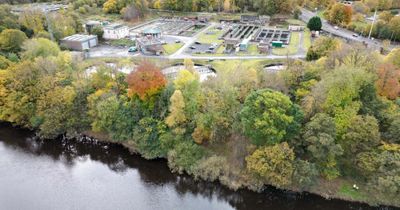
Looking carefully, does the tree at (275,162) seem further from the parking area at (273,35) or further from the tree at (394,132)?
the parking area at (273,35)

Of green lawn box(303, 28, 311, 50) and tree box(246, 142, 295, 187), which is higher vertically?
green lawn box(303, 28, 311, 50)

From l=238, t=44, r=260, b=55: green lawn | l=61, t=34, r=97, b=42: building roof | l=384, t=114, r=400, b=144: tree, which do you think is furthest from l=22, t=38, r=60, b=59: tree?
l=384, t=114, r=400, b=144: tree

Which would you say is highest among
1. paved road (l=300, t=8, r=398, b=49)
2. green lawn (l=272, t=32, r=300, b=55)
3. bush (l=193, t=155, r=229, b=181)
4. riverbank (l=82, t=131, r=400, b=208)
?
paved road (l=300, t=8, r=398, b=49)

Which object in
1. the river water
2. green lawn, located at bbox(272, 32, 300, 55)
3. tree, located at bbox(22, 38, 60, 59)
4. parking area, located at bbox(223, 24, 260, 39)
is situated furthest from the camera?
parking area, located at bbox(223, 24, 260, 39)

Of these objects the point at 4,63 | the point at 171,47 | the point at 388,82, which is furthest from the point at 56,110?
the point at 388,82

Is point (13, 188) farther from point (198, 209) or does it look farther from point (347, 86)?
point (347, 86)

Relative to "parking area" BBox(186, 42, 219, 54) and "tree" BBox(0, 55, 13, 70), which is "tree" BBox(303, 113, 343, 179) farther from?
"tree" BBox(0, 55, 13, 70)

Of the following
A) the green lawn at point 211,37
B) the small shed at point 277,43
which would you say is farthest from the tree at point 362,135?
the green lawn at point 211,37

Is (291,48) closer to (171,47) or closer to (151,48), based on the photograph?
(171,47)
